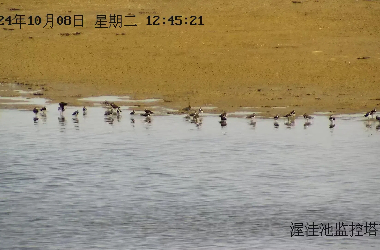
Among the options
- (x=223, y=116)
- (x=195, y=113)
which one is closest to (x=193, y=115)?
(x=195, y=113)

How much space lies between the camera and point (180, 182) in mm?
13539

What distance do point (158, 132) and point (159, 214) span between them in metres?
6.58

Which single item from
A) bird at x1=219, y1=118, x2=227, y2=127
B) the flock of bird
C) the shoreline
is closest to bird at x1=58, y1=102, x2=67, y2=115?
the flock of bird

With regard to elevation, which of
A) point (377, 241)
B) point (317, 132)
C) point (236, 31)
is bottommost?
point (377, 241)

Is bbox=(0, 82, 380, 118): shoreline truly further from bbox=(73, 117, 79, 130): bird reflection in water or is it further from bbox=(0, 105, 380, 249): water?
bbox=(73, 117, 79, 130): bird reflection in water

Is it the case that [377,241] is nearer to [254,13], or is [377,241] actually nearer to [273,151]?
[273,151]

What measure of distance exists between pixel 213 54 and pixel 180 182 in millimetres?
12413

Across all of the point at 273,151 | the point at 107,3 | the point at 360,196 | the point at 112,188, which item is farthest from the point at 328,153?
the point at 107,3

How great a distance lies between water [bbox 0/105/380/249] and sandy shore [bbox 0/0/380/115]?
2579 mm

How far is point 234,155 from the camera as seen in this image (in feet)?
51.4

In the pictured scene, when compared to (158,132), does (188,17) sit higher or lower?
higher

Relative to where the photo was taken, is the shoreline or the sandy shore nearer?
the shoreline

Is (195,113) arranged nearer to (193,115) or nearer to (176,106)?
(193,115)

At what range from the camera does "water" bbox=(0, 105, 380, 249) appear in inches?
418
